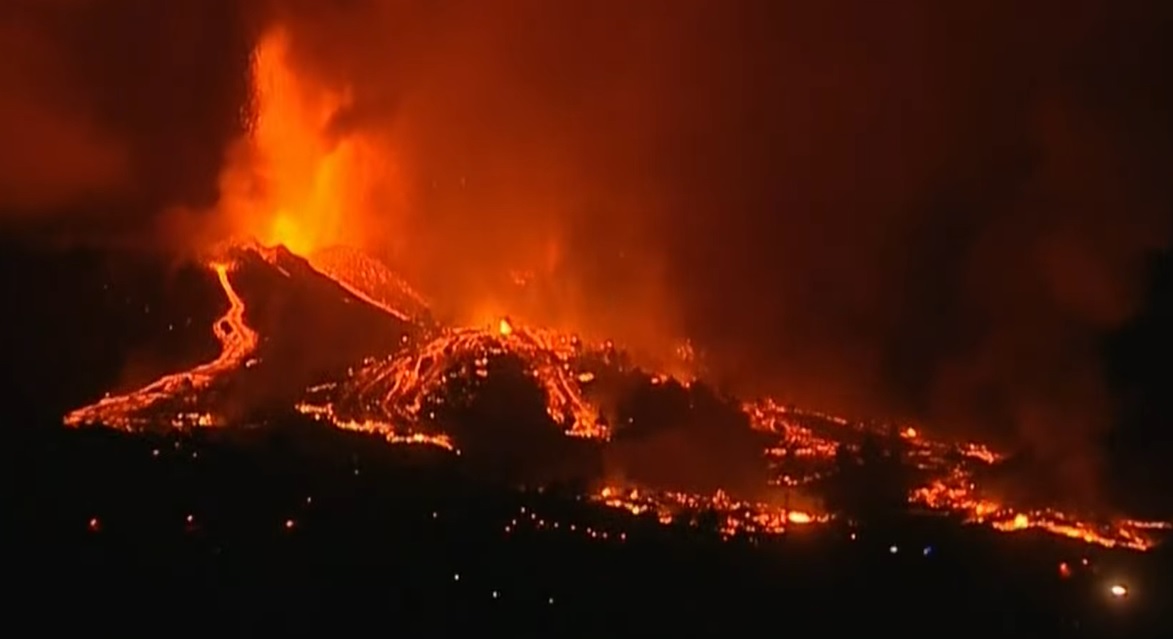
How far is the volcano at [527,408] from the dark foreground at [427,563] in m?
1.53

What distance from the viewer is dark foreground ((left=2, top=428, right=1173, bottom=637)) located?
24.1m

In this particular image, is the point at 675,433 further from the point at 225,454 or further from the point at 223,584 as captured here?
the point at 223,584

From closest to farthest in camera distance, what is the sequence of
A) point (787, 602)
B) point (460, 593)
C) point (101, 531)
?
point (101, 531), point (460, 593), point (787, 602)

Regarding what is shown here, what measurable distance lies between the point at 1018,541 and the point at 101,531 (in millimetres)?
16758

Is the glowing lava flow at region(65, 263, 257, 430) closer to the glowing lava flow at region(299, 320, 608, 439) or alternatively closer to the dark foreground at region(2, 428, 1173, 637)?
the dark foreground at region(2, 428, 1173, 637)

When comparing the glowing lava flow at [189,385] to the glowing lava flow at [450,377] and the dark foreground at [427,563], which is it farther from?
the glowing lava flow at [450,377]

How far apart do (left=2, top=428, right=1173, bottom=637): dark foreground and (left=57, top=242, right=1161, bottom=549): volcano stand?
1.53m

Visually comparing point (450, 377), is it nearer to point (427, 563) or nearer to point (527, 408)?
point (527, 408)

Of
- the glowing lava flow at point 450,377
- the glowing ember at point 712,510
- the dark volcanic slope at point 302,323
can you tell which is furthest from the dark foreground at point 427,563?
the dark volcanic slope at point 302,323

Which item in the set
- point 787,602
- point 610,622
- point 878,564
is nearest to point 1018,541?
point 878,564

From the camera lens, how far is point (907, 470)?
129 feet

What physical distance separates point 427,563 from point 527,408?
12.2 m

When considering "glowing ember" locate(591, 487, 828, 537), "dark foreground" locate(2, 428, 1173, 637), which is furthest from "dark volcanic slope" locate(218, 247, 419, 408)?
"glowing ember" locate(591, 487, 828, 537)

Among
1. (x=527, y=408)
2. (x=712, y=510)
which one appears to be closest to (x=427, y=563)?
(x=712, y=510)
